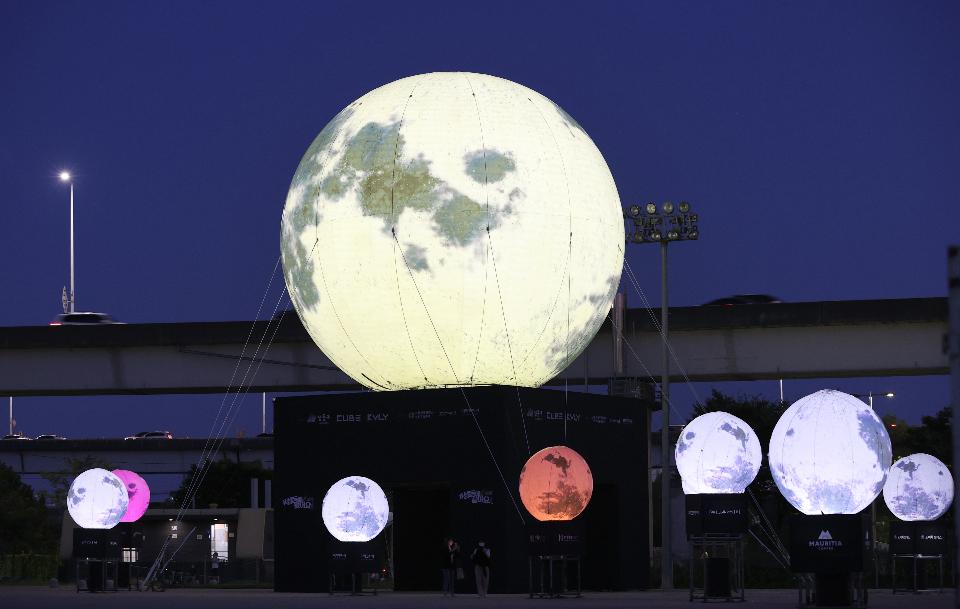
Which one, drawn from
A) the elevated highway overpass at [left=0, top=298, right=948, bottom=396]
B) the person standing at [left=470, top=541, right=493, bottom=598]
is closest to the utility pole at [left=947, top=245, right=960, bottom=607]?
the person standing at [left=470, top=541, right=493, bottom=598]

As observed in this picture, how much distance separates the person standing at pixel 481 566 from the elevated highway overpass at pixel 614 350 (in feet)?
55.3

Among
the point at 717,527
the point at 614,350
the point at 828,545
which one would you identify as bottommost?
the point at 828,545

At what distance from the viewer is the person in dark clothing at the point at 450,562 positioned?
2938cm

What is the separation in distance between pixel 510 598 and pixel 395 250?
6513 mm

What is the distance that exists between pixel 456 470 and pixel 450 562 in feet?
6.10

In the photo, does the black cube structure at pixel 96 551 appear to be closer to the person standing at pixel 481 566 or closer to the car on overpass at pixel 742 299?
the person standing at pixel 481 566

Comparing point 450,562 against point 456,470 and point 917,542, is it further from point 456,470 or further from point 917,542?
point 917,542

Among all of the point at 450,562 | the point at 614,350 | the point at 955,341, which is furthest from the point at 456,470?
the point at 955,341

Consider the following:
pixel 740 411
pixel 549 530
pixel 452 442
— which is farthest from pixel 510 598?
pixel 740 411

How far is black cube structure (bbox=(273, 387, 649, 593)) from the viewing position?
30016 millimetres

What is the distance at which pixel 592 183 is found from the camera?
3033 centimetres

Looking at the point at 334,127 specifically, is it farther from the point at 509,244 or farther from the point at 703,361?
the point at 703,361

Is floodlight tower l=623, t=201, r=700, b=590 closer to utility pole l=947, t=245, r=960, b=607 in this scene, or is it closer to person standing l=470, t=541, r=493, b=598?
person standing l=470, t=541, r=493, b=598

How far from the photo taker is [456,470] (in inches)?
1198
